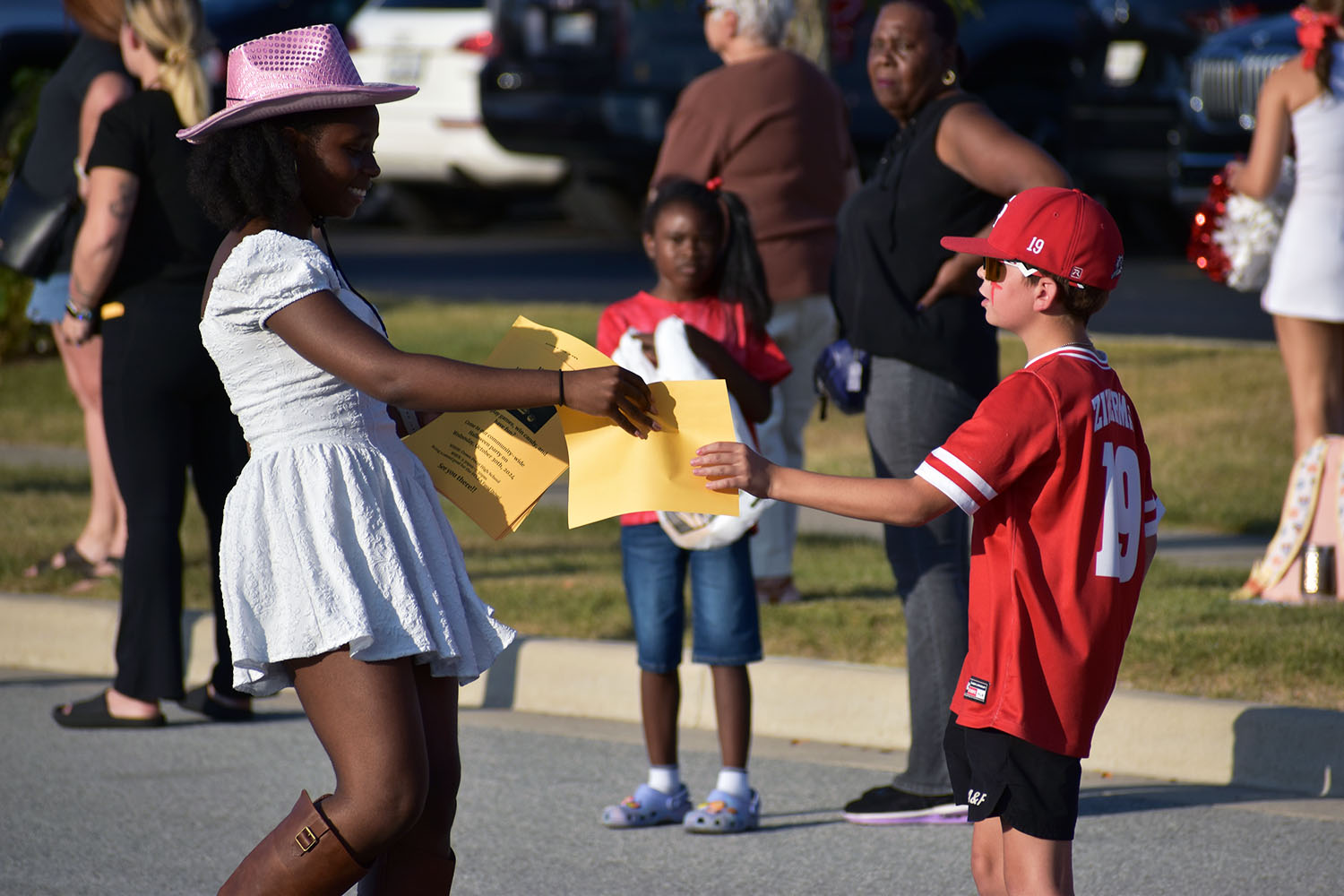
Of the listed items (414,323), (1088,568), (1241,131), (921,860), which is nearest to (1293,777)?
(921,860)

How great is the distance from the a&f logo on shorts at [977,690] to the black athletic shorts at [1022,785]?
62mm

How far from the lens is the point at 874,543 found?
8516 mm

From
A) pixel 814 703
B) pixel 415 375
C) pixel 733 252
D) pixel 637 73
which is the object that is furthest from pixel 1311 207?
pixel 637 73

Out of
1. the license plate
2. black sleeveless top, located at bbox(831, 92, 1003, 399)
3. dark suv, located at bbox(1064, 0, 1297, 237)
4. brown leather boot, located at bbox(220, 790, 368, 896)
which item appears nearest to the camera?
brown leather boot, located at bbox(220, 790, 368, 896)

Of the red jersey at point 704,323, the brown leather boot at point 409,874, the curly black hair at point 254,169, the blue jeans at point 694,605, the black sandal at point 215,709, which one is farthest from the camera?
the black sandal at point 215,709

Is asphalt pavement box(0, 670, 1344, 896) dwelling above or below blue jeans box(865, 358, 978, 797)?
below

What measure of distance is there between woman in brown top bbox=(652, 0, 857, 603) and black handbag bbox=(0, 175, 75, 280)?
221 cm

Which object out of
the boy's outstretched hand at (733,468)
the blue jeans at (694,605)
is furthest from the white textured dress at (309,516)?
the blue jeans at (694,605)

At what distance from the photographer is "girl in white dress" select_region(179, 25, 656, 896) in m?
3.26

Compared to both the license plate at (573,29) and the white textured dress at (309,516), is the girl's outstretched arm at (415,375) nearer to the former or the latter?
the white textured dress at (309,516)

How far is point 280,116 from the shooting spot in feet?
11.1

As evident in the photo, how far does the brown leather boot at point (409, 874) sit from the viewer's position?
3459 millimetres

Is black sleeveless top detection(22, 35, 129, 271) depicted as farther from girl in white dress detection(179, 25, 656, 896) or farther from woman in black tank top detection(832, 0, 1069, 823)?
girl in white dress detection(179, 25, 656, 896)

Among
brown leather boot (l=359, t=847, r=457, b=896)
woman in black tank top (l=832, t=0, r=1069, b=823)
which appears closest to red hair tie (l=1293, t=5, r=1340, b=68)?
woman in black tank top (l=832, t=0, r=1069, b=823)
